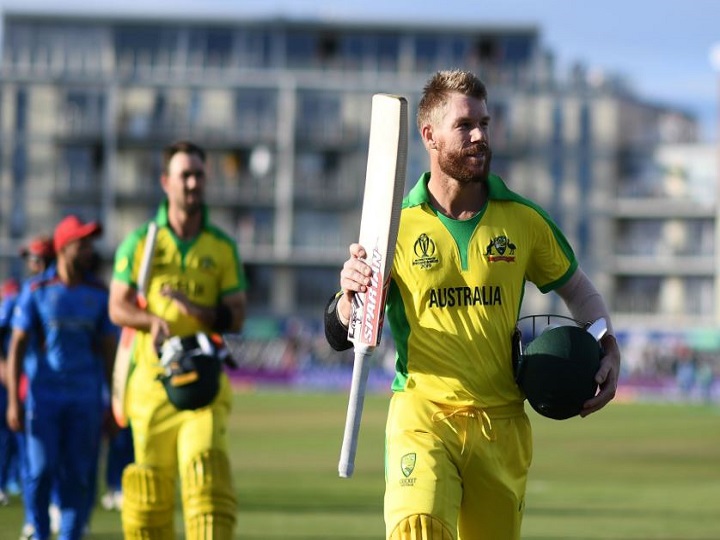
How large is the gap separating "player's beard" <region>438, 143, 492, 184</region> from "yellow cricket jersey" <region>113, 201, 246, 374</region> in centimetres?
337

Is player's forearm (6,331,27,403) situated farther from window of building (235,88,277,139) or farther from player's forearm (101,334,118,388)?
window of building (235,88,277,139)

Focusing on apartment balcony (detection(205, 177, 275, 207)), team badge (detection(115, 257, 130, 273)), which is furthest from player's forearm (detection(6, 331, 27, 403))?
apartment balcony (detection(205, 177, 275, 207))

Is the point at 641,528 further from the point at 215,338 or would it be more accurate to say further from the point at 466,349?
the point at 466,349

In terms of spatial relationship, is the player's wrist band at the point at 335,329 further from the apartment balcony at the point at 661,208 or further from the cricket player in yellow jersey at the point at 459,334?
the apartment balcony at the point at 661,208

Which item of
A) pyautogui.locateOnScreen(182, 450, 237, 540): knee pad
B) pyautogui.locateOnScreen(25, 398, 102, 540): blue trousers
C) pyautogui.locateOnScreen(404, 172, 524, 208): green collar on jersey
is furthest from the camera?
pyautogui.locateOnScreen(25, 398, 102, 540): blue trousers

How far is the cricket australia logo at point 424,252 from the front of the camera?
745cm

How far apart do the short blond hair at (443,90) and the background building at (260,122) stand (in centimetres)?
8072

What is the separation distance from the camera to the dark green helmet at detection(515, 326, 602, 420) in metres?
7.26

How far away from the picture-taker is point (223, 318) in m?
10.6

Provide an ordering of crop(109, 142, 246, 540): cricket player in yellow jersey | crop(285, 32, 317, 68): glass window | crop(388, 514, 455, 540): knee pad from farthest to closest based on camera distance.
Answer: crop(285, 32, 317, 68): glass window → crop(109, 142, 246, 540): cricket player in yellow jersey → crop(388, 514, 455, 540): knee pad

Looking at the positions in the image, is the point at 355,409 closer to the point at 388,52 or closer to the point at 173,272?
the point at 173,272

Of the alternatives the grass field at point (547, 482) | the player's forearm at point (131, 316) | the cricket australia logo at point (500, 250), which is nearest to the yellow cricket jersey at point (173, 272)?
the player's forearm at point (131, 316)

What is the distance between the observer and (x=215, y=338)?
34.7 feet

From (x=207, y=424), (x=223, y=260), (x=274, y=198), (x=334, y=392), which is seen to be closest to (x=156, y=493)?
(x=207, y=424)
